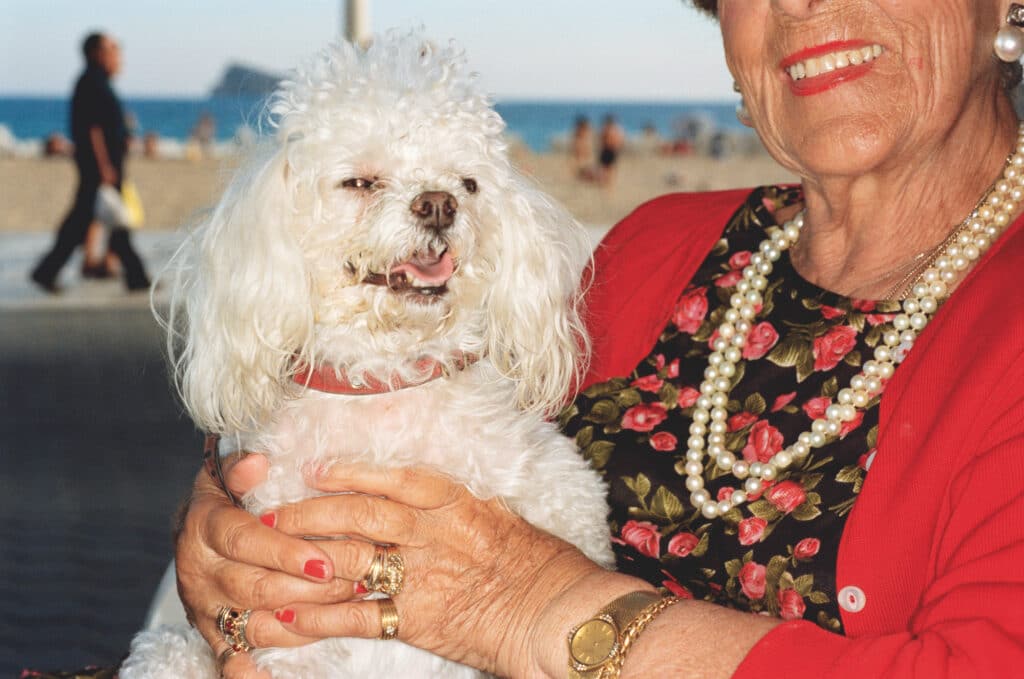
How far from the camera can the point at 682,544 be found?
1793 mm

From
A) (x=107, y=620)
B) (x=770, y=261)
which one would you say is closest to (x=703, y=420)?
(x=770, y=261)

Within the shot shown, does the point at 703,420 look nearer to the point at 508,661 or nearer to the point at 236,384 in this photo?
the point at 508,661

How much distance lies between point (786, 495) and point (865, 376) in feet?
0.75

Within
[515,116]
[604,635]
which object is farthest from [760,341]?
[515,116]

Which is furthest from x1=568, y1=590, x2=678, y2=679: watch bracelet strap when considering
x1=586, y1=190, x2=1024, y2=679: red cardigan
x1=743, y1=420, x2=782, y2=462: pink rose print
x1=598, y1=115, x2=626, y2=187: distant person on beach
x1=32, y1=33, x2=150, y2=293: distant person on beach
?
x1=598, y1=115, x2=626, y2=187: distant person on beach

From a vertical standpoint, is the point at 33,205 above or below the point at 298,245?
below

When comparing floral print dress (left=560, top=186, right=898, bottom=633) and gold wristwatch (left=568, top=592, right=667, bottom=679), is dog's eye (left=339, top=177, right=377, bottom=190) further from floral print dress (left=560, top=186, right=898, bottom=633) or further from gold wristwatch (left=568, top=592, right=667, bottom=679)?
gold wristwatch (left=568, top=592, right=667, bottom=679)

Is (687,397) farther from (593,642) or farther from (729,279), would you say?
→ (593,642)

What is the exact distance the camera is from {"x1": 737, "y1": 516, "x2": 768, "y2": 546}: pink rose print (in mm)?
1695

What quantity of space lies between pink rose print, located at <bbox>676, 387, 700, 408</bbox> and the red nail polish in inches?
28.0

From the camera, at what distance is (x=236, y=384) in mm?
1872

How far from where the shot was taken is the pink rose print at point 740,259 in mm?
2080

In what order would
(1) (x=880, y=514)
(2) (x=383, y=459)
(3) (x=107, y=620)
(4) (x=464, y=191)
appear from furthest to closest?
1. (3) (x=107, y=620)
2. (4) (x=464, y=191)
3. (2) (x=383, y=459)
4. (1) (x=880, y=514)

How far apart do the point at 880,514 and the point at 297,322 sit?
1.02m
